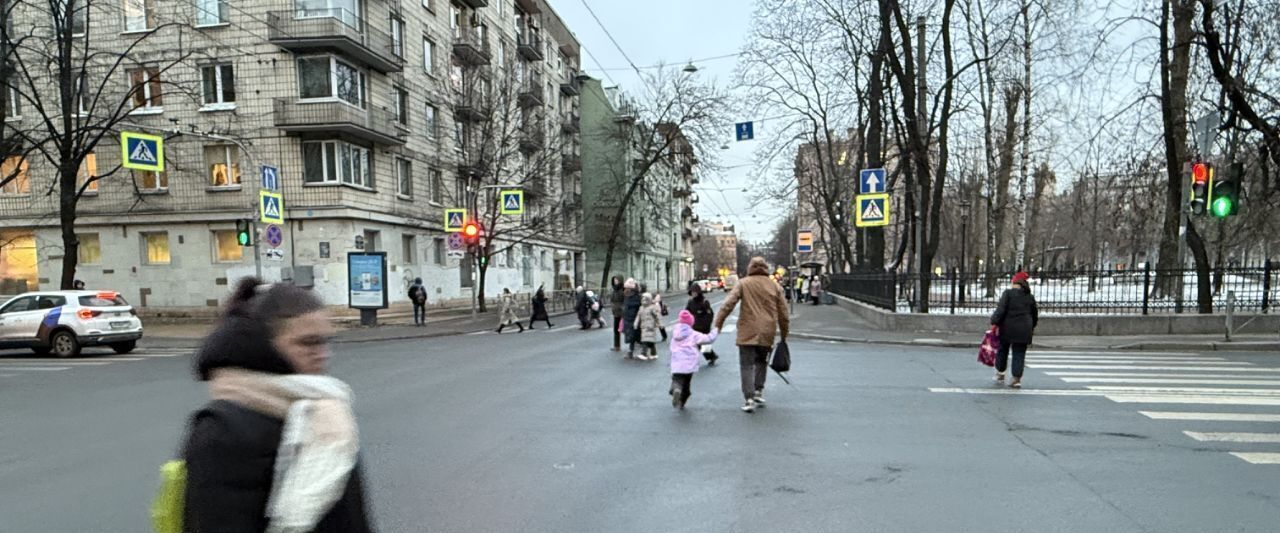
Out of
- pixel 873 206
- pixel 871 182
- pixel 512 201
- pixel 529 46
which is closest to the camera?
pixel 873 206

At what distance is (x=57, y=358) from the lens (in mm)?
14289

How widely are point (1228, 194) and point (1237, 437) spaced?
8372mm

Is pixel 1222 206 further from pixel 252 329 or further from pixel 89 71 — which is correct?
pixel 89 71

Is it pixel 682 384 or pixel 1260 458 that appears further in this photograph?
pixel 682 384

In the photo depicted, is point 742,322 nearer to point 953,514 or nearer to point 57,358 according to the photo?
point 953,514

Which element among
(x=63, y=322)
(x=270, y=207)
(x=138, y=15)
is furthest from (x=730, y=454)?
(x=138, y=15)

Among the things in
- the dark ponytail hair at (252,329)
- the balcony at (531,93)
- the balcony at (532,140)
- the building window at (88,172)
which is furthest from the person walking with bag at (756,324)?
the building window at (88,172)

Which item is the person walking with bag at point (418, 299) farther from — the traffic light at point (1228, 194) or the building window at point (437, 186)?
the traffic light at point (1228, 194)

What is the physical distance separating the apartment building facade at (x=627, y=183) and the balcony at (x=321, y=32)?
53.8 ft

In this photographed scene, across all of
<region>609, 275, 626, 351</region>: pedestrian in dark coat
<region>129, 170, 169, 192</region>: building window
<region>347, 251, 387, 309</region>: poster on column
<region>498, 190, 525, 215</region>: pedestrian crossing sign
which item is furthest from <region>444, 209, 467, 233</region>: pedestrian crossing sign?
<region>129, 170, 169, 192</region>: building window

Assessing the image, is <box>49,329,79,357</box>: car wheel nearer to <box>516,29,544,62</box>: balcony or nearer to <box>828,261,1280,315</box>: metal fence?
<box>828,261,1280,315</box>: metal fence

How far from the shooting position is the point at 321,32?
73.3 feet

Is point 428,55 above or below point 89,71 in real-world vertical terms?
above

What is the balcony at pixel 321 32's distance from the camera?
2220cm
